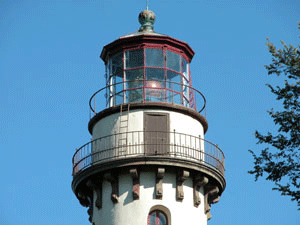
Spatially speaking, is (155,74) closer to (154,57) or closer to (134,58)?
(154,57)

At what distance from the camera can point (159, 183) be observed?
32.3 metres

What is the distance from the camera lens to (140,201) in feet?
106

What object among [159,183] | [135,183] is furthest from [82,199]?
[159,183]

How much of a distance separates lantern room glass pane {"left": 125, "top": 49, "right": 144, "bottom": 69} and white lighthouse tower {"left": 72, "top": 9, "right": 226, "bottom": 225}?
40 millimetres

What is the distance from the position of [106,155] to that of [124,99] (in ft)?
8.29

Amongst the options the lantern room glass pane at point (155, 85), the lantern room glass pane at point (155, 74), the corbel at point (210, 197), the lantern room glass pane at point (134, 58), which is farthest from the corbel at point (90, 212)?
the lantern room glass pane at point (134, 58)

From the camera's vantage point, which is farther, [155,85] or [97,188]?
[155,85]

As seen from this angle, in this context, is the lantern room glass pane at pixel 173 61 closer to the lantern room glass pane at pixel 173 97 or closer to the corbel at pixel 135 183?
the lantern room glass pane at pixel 173 97

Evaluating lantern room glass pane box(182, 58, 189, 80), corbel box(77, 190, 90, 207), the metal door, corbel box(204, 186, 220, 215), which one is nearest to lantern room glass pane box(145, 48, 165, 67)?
lantern room glass pane box(182, 58, 189, 80)

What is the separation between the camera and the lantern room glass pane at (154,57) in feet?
114

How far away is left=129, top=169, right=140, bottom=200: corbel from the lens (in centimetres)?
3216

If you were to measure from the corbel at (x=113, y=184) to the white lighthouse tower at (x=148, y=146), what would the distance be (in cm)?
4

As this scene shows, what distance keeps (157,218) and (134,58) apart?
666 centimetres

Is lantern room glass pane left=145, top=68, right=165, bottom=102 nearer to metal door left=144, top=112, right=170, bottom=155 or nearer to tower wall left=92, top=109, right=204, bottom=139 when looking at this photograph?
tower wall left=92, top=109, right=204, bottom=139
